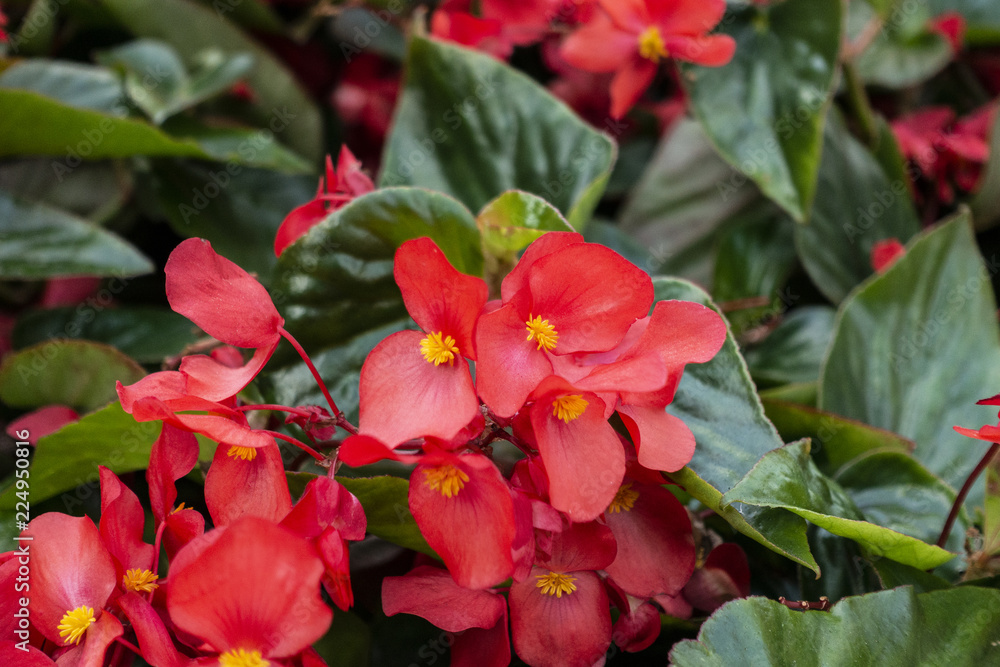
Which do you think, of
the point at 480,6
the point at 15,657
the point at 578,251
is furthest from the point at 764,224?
the point at 15,657

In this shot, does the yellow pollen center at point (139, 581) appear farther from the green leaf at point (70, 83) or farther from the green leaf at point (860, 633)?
the green leaf at point (70, 83)

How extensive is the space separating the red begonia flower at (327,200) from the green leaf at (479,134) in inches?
5.0

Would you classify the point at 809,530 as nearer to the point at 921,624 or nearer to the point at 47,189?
the point at 921,624

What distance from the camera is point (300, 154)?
0.87 meters

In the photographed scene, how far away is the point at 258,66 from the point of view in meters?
0.86

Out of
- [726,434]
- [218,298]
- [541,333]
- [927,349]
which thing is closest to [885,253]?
[927,349]

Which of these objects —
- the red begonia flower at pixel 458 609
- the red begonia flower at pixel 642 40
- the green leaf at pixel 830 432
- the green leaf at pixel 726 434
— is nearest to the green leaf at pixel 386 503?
the red begonia flower at pixel 458 609

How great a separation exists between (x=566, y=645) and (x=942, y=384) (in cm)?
42

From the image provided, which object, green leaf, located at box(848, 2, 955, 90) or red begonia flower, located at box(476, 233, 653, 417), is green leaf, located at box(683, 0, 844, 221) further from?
red begonia flower, located at box(476, 233, 653, 417)

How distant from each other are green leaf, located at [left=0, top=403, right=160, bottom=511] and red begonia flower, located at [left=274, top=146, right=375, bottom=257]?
136 millimetres

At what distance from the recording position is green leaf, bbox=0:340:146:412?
0.54m

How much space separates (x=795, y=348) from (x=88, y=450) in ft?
1.87

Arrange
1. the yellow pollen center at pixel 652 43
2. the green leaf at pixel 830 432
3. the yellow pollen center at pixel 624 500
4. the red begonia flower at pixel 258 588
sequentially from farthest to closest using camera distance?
1. the yellow pollen center at pixel 652 43
2. the green leaf at pixel 830 432
3. the yellow pollen center at pixel 624 500
4. the red begonia flower at pixel 258 588

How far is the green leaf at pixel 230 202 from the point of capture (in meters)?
0.73
